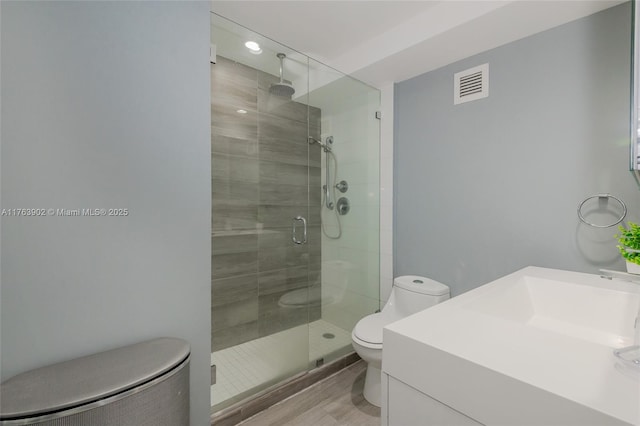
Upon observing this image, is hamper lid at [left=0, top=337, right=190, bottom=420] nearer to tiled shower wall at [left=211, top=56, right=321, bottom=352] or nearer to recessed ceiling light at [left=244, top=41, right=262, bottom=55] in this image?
tiled shower wall at [left=211, top=56, right=321, bottom=352]

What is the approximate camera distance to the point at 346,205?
2.48 m

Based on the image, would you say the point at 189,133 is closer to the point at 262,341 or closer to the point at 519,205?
the point at 262,341

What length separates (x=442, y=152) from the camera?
2.16 meters

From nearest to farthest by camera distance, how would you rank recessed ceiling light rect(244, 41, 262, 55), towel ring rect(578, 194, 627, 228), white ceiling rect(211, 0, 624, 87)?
towel ring rect(578, 194, 627, 228)
white ceiling rect(211, 0, 624, 87)
recessed ceiling light rect(244, 41, 262, 55)

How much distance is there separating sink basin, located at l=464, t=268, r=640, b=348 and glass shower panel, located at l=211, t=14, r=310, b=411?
56.5 inches

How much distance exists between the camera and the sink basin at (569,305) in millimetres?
1072

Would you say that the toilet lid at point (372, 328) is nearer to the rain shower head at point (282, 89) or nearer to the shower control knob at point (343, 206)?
the shower control knob at point (343, 206)

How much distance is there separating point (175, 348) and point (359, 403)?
126cm

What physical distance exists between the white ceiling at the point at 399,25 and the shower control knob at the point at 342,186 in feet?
2.86

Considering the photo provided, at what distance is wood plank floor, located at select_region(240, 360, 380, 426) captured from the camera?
1.66 metres

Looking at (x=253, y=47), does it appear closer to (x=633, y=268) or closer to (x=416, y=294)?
(x=416, y=294)

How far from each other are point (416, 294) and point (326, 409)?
0.95 m

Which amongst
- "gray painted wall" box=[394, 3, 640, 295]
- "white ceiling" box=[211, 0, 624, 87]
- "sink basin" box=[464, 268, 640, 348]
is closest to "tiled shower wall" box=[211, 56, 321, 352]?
"white ceiling" box=[211, 0, 624, 87]

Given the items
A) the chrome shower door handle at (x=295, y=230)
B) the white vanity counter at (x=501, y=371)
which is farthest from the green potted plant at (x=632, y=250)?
the chrome shower door handle at (x=295, y=230)
